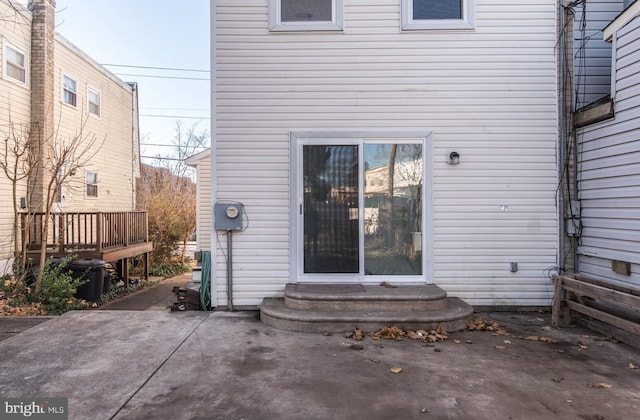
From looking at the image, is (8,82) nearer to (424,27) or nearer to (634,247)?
(424,27)

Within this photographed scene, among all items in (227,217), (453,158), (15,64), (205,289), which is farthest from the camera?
(15,64)

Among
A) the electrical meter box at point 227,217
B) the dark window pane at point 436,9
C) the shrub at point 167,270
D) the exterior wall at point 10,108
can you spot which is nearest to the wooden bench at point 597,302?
the dark window pane at point 436,9

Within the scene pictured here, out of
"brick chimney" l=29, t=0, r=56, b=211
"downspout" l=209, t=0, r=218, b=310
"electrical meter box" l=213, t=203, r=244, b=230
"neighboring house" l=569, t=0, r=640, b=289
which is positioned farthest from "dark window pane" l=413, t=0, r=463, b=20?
"brick chimney" l=29, t=0, r=56, b=211

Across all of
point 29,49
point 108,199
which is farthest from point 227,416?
point 108,199

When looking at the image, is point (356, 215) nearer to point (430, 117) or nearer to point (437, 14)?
point (430, 117)

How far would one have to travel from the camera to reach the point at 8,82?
8.55m

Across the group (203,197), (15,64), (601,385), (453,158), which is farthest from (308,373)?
(15,64)

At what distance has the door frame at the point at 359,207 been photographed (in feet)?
16.4

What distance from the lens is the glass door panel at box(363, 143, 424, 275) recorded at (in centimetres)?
504

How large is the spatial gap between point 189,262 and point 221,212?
10.9 m

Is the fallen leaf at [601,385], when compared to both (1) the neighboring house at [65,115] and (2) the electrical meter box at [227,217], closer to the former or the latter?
(2) the electrical meter box at [227,217]

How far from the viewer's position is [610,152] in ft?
15.0

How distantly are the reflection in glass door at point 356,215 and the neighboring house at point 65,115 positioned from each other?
5371mm

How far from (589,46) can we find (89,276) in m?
9.49
